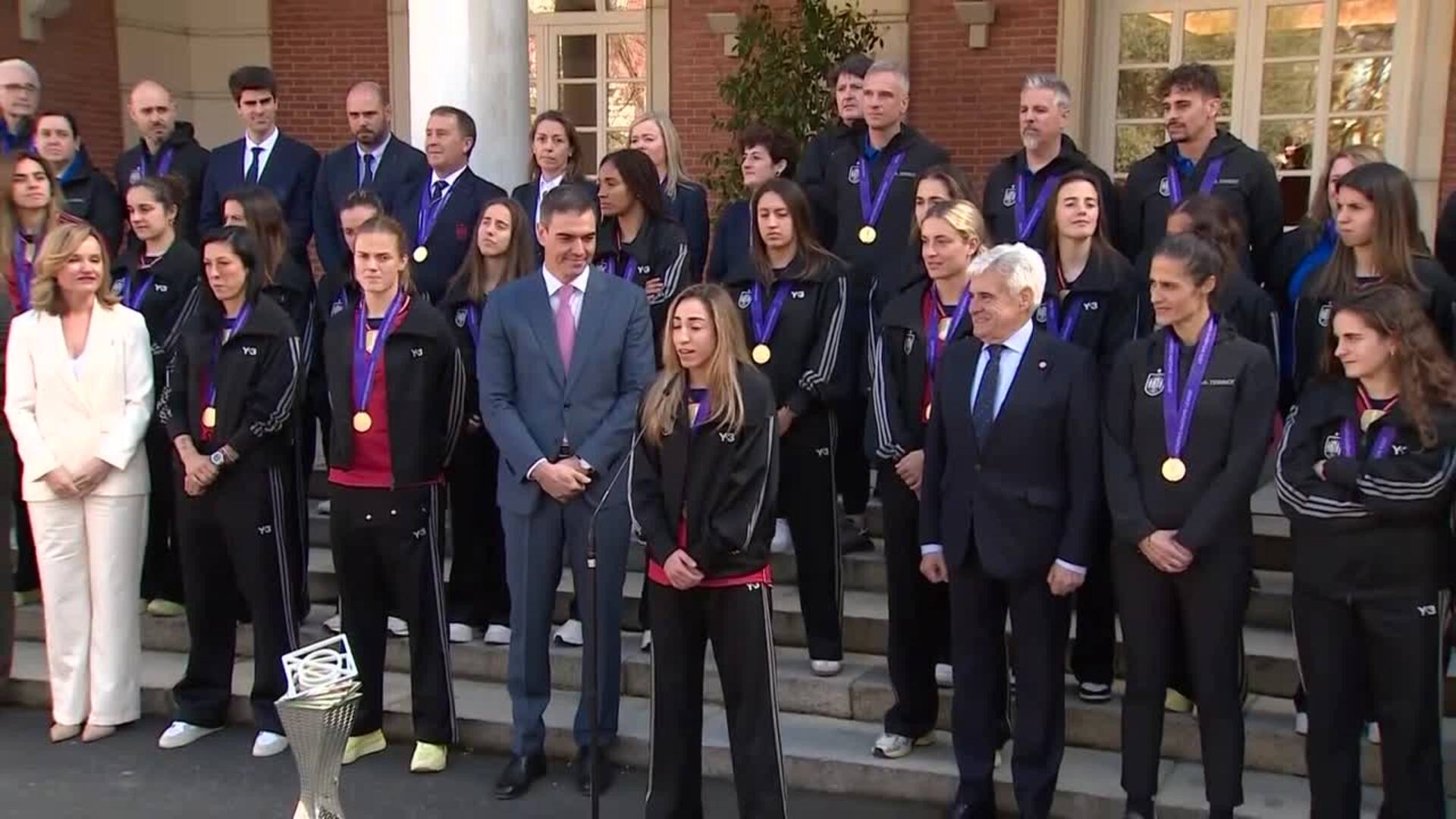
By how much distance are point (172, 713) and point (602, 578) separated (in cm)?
231

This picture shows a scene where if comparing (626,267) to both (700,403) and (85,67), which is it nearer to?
(700,403)

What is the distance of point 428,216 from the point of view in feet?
21.1

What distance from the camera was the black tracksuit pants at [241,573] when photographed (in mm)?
5406

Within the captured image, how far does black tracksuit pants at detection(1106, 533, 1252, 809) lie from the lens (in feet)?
13.7

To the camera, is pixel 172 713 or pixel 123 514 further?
pixel 172 713

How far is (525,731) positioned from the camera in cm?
508

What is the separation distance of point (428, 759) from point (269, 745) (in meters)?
0.69

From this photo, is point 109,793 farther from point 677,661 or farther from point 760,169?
point 760,169

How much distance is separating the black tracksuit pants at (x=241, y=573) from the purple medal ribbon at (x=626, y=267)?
157 cm

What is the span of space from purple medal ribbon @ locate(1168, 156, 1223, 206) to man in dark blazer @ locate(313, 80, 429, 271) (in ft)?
11.4

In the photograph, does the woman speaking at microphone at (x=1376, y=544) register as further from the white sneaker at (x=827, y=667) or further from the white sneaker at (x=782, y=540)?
the white sneaker at (x=782, y=540)

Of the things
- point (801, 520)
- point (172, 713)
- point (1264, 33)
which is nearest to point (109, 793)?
point (172, 713)

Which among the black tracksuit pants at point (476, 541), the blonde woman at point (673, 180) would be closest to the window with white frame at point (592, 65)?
the blonde woman at point (673, 180)

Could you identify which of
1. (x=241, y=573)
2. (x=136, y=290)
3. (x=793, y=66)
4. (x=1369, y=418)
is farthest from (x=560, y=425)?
(x=793, y=66)
